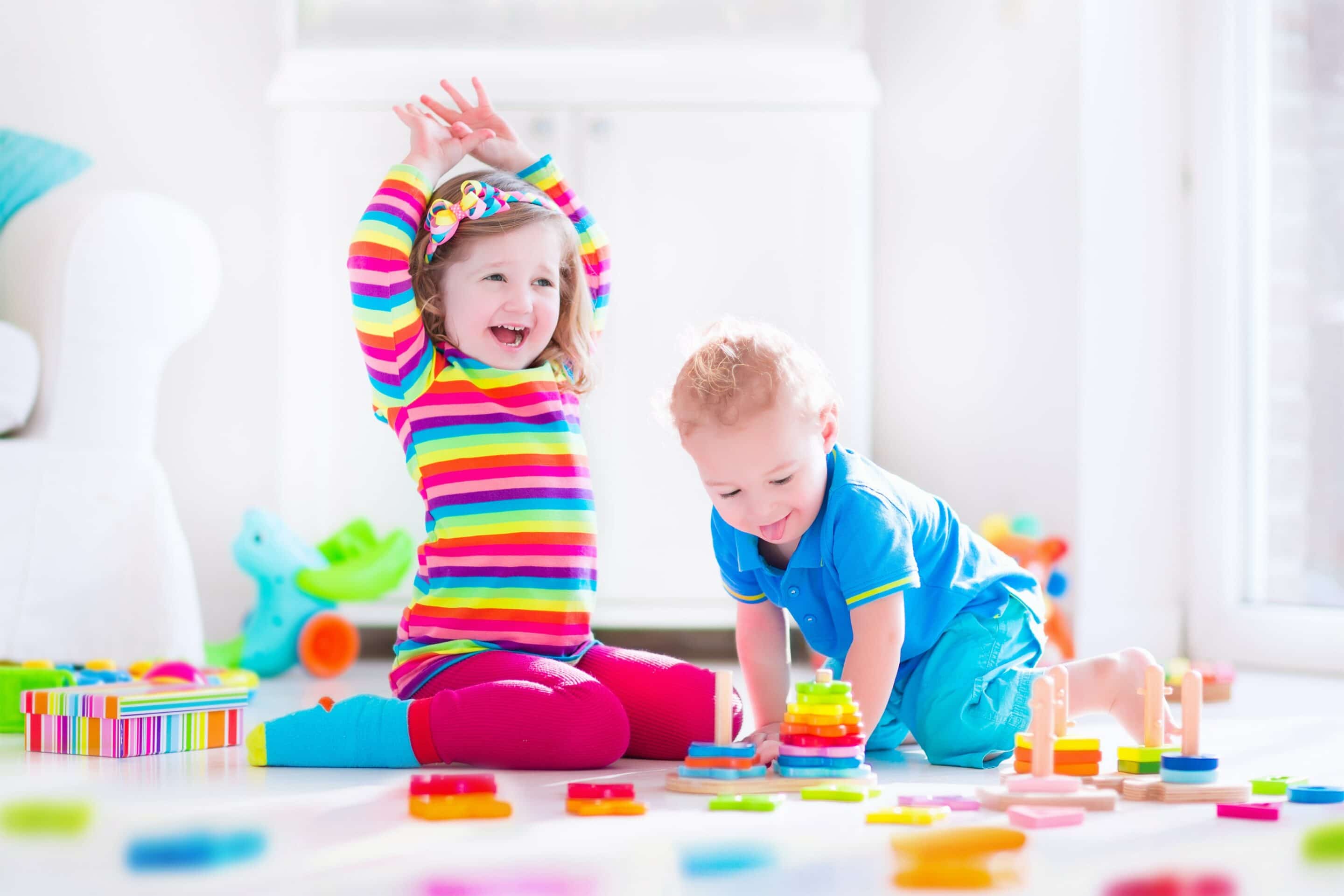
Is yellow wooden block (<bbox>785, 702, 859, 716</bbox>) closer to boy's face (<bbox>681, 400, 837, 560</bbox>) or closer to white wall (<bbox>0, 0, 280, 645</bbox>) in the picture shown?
boy's face (<bbox>681, 400, 837, 560</bbox>)

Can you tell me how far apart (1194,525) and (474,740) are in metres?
1.36

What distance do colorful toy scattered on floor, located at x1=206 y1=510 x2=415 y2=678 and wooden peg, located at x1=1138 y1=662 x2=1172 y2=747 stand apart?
1.19 meters

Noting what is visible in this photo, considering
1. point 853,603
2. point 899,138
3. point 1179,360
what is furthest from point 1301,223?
point 853,603

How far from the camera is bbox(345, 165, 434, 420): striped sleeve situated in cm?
125

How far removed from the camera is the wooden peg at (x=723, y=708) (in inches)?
40.1

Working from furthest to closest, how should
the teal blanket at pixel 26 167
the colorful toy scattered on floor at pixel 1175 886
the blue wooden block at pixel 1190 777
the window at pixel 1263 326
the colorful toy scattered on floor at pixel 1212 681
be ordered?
the window at pixel 1263 326
the teal blanket at pixel 26 167
the colorful toy scattered on floor at pixel 1212 681
the blue wooden block at pixel 1190 777
the colorful toy scattered on floor at pixel 1175 886

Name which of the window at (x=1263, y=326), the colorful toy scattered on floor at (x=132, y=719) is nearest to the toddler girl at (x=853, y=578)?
the colorful toy scattered on floor at (x=132, y=719)

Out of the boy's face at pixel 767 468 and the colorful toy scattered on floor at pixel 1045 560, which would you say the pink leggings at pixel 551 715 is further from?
the colorful toy scattered on floor at pixel 1045 560

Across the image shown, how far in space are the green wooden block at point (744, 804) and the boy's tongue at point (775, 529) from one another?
0.26 meters

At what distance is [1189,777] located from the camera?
38.3 inches

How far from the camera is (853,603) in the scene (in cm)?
112

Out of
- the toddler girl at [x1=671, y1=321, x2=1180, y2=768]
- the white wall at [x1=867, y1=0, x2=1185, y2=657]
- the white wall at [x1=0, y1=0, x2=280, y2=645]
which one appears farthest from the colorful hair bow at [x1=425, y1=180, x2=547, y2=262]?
the white wall at [x1=0, y1=0, x2=280, y2=645]

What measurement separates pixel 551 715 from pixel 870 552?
0.28 metres

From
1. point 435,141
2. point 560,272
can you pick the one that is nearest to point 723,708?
point 560,272
